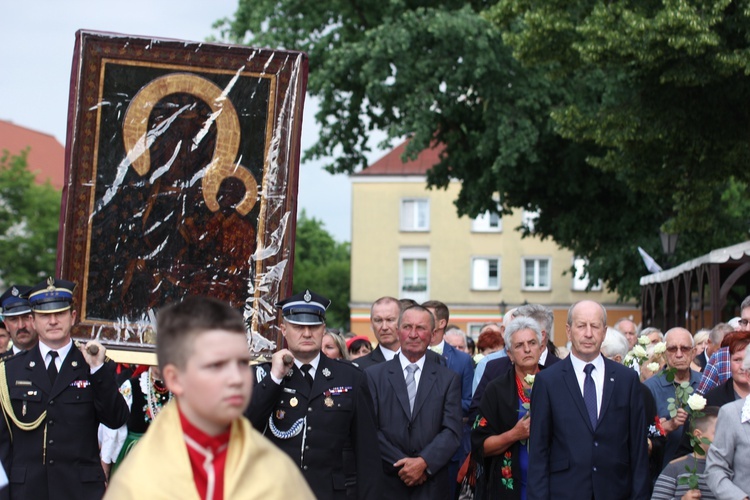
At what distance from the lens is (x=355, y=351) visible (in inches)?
532

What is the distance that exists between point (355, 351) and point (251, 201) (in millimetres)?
4695

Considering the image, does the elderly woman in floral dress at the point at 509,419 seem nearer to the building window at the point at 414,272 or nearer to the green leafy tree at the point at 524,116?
the green leafy tree at the point at 524,116

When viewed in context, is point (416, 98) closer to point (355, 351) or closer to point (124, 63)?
point (355, 351)

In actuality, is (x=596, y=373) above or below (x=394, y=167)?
below

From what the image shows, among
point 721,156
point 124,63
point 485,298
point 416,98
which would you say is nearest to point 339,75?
point 416,98

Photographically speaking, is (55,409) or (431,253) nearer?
(55,409)

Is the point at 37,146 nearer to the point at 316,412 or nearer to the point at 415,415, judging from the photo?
the point at 415,415

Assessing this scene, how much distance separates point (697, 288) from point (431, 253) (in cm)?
3960

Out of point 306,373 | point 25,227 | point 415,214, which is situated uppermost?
point 415,214

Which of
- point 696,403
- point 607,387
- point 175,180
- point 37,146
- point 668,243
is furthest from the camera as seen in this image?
point 37,146

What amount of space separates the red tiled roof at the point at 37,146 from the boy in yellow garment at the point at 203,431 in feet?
268

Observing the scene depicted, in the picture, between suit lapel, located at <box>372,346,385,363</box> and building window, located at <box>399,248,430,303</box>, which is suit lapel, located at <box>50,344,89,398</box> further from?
building window, located at <box>399,248,430,303</box>

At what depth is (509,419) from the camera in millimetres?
8875

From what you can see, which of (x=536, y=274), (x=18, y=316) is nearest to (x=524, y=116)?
(x=18, y=316)
